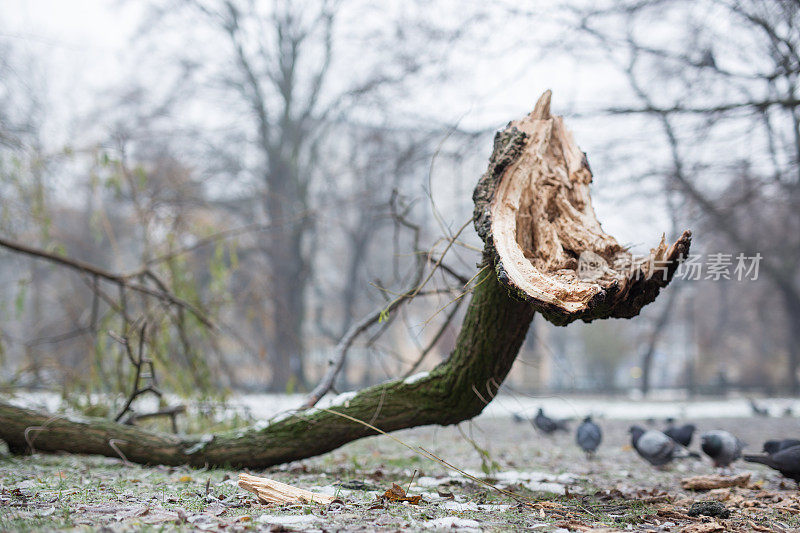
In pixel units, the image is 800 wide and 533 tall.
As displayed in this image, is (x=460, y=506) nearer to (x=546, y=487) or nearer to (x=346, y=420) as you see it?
(x=546, y=487)

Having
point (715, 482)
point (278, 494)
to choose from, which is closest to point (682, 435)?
point (715, 482)

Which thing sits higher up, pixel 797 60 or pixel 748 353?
pixel 797 60

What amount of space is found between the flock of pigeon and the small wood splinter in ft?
9.88

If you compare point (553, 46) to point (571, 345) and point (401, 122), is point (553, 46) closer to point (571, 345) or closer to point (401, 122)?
point (401, 122)

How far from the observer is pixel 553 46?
18.3 feet

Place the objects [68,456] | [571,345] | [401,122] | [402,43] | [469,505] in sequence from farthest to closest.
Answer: [571,345], [401,122], [402,43], [68,456], [469,505]

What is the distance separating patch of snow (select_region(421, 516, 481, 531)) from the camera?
212 cm

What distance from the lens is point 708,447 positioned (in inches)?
180

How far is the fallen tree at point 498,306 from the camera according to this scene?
91.0 inches

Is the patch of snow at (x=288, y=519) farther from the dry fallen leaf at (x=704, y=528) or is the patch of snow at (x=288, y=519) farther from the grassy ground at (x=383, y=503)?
the dry fallen leaf at (x=704, y=528)

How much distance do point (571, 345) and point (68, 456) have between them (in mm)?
28394

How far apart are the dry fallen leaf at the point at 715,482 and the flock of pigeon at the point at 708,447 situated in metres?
0.32

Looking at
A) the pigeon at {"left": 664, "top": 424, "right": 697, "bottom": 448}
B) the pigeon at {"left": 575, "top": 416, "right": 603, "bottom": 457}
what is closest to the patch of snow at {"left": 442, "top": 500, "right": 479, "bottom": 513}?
→ the pigeon at {"left": 575, "top": 416, "right": 603, "bottom": 457}

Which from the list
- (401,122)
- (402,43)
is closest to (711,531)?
(402,43)
